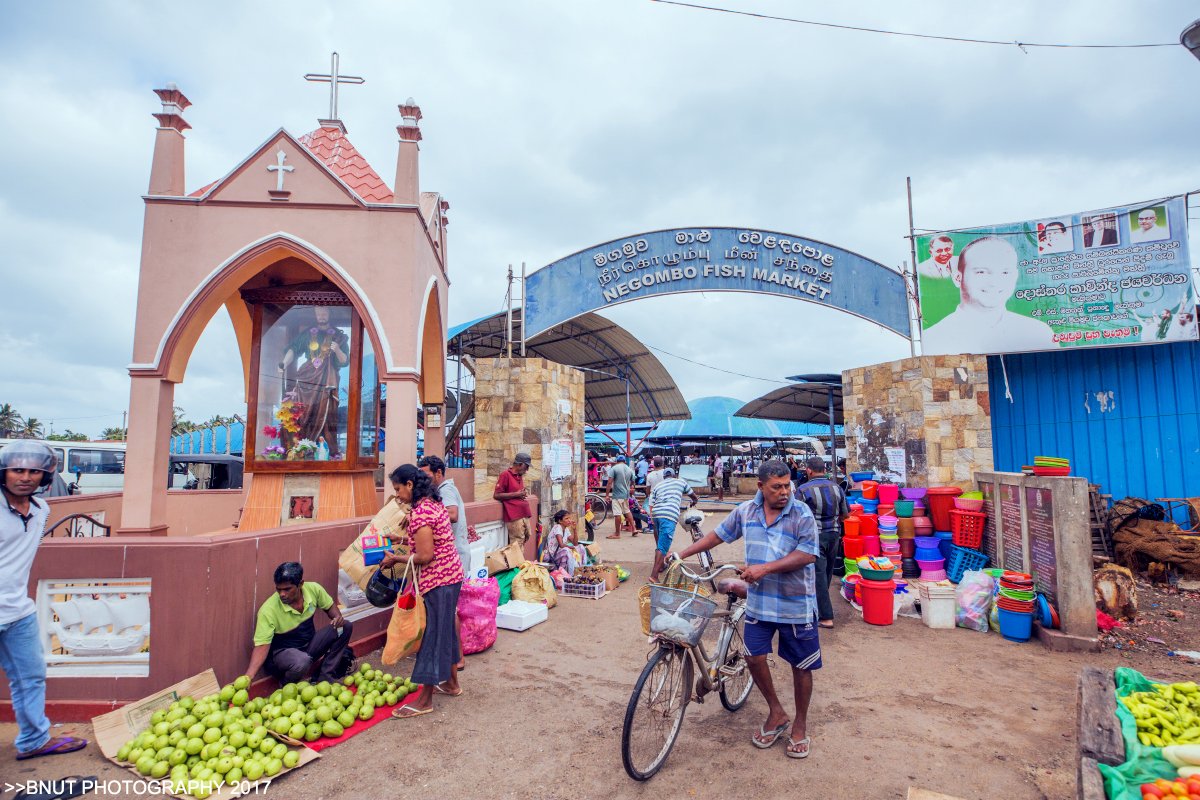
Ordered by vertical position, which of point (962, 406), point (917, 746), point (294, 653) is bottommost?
point (917, 746)

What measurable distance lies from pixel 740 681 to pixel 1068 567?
3684mm

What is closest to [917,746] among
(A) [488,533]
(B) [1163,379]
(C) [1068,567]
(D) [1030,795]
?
(D) [1030,795]

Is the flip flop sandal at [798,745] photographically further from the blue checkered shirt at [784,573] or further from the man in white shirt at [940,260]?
the man in white shirt at [940,260]

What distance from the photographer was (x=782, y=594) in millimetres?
3572

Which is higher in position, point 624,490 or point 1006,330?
point 1006,330

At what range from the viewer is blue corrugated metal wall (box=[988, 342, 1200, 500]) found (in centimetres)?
914

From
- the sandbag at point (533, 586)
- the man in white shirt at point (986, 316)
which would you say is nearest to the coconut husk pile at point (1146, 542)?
the man in white shirt at point (986, 316)

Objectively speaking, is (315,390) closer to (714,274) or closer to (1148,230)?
(714,274)

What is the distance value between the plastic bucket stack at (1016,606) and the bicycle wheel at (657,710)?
13.8 feet

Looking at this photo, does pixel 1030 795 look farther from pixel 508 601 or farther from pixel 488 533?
pixel 488 533

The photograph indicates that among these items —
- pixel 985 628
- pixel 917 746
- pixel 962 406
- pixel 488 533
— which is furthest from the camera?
pixel 962 406

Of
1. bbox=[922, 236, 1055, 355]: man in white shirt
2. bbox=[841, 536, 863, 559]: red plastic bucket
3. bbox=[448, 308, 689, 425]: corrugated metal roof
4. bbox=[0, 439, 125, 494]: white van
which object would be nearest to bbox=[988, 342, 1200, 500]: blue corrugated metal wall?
bbox=[922, 236, 1055, 355]: man in white shirt

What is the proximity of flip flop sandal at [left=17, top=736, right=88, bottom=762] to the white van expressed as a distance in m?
14.1

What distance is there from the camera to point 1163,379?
9.26 metres
